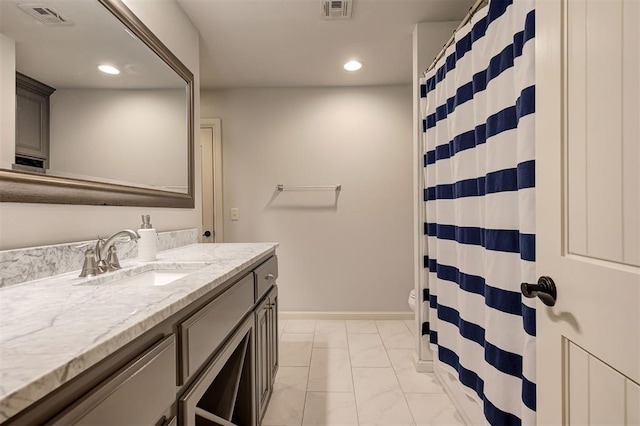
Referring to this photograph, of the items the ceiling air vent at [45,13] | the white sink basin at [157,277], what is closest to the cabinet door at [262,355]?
the white sink basin at [157,277]

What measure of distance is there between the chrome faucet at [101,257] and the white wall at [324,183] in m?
2.01

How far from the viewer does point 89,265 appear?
3.52ft

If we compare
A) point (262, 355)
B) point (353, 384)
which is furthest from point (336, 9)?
point (353, 384)

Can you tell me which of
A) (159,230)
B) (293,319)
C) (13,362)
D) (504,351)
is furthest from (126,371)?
(293,319)

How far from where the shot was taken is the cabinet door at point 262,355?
149 cm

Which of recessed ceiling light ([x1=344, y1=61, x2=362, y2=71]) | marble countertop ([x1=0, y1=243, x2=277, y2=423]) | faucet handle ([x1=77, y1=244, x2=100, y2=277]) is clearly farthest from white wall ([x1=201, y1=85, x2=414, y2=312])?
marble countertop ([x1=0, y1=243, x2=277, y2=423])

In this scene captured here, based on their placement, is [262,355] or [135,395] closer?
[135,395]

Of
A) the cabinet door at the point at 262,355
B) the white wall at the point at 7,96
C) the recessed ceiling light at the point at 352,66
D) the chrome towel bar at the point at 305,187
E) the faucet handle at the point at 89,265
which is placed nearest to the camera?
the white wall at the point at 7,96

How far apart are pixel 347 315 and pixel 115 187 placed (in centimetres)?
243

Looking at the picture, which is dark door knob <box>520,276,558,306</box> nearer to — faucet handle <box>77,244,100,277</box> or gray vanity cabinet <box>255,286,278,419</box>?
gray vanity cabinet <box>255,286,278,419</box>

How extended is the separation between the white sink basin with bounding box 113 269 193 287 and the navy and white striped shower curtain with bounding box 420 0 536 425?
3.93 feet

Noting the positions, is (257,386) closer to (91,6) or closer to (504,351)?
(504,351)

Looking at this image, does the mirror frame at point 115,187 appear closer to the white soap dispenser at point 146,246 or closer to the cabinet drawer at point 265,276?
the white soap dispenser at point 146,246

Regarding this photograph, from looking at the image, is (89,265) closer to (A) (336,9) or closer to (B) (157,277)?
(B) (157,277)
